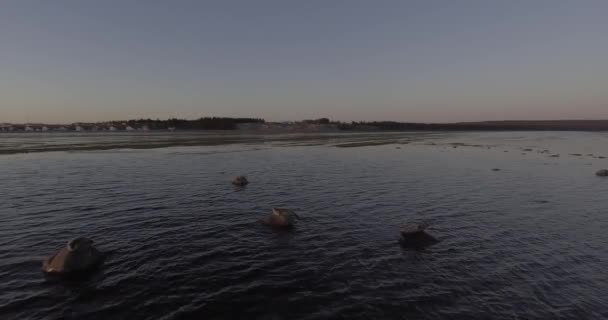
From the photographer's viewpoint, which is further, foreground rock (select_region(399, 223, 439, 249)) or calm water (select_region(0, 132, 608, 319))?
foreground rock (select_region(399, 223, 439, 249))

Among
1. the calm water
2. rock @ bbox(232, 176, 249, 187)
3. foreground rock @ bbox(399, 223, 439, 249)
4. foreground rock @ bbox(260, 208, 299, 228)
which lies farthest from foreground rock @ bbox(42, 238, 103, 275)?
rock @ bbox(232, 176, 249, 187)

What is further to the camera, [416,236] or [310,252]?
[416,236]

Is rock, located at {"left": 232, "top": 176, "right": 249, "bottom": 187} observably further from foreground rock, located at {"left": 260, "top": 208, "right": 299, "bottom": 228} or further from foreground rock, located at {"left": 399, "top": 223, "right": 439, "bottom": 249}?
foreground rock, located at {"left": 399, "top": 223, "right": 439, "bottom": 249}

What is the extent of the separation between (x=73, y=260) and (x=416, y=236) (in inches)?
637

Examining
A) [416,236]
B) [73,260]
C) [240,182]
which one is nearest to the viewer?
[73,260]

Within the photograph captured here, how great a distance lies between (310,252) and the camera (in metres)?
15.7

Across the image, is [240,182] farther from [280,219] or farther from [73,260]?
[73,260]

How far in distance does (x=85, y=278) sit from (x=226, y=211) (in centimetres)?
1035

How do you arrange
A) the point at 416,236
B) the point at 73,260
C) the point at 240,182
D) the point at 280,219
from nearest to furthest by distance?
the point at 73,260
the point at 416,236
the point at 280,219
the point at 240,182

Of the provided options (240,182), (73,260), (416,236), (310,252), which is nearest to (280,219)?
(310,252)

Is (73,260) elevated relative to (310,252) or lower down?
elevated

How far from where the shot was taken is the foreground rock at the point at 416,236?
16734mm

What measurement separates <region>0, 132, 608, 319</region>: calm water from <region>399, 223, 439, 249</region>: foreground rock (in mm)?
598

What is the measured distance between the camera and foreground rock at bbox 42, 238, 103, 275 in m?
13.1
